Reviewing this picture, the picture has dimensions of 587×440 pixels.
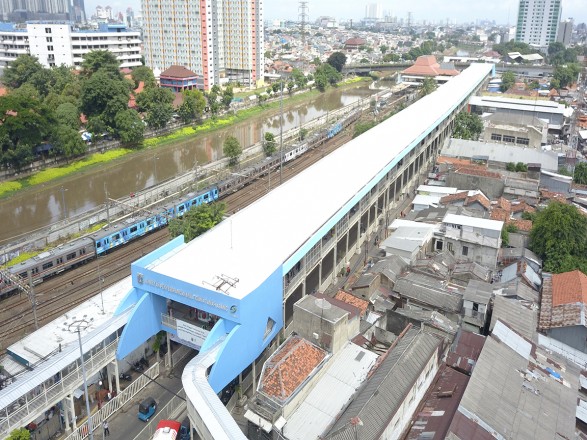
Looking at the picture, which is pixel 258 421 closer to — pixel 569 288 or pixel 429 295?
pixel 429 295

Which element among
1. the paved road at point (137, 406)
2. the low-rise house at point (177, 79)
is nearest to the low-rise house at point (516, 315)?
the paved road at point (137, 406)

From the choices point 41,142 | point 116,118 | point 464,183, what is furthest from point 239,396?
point 116,118

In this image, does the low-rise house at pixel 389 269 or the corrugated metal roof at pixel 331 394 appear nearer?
the corrugated metal roof at pixel 331 394

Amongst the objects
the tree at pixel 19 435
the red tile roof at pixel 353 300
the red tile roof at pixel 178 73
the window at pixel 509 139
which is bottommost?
the red tile roof at pixel 353 300

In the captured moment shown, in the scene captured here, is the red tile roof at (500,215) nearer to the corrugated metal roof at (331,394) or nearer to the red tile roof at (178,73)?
the corrugated metal roof at (331,394)

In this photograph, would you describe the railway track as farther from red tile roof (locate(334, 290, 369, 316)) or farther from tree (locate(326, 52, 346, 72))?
tree (locate(326, 52, 346, 72))

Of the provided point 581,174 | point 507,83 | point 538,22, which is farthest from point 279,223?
point 538,22

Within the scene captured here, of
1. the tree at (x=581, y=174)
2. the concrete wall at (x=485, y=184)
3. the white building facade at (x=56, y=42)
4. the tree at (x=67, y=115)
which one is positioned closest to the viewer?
the concrete wall at (x=485, y=184)

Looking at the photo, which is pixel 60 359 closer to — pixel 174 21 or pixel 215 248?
pixel 215 248
